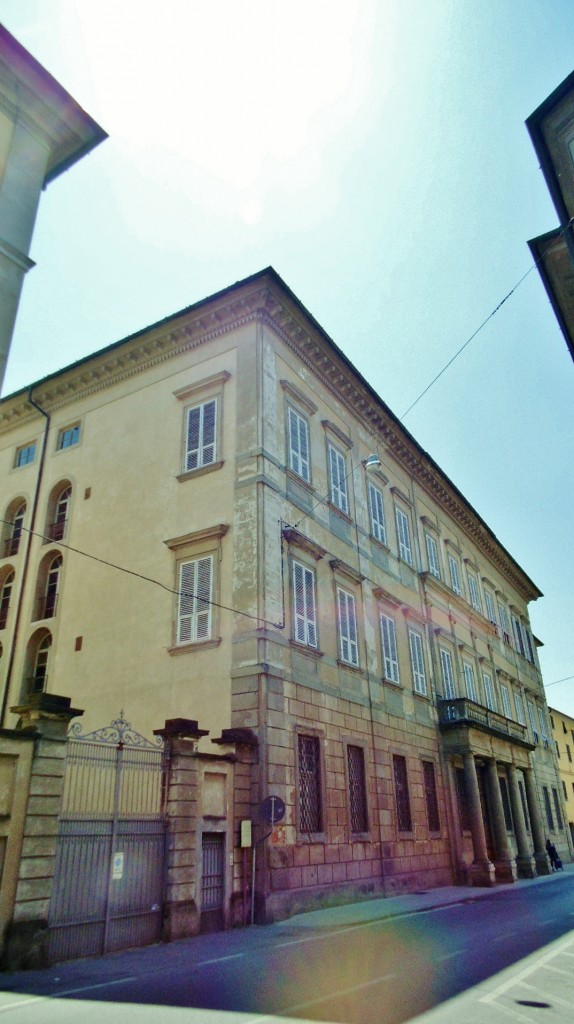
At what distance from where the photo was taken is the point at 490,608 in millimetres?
34969

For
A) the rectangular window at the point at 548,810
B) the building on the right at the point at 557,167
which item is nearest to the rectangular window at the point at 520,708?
the rectangular window at the point at 548,810

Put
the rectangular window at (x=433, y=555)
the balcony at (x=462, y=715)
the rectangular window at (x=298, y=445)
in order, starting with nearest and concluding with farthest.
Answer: the rectangular window at (x=298, y=445), the balcony at (x=462, y=715), the rectangular window at (x=433, y=555)

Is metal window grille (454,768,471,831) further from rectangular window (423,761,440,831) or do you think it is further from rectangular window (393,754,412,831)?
rectangular window (393,754,412,831)

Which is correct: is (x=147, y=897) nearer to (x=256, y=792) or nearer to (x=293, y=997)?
(x=256, y=792)

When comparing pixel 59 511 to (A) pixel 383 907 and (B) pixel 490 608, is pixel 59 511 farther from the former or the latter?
(B) pixel 490 608

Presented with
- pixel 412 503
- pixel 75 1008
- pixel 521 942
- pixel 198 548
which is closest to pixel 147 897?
pixel 75 1008

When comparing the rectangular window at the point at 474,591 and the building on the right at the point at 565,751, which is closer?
the rectangular window at the point at 474,591

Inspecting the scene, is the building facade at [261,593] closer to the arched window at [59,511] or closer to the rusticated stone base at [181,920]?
the arched window at [59,511]

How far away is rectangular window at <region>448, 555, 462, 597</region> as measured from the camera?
2959 centimetres

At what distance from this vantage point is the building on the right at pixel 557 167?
1285 cm

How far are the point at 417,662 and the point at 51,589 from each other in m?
12.1

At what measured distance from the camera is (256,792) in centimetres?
1393

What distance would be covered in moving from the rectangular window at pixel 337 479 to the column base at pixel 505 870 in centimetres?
1389

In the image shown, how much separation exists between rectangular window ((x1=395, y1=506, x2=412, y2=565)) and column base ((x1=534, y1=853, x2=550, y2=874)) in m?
14.4
